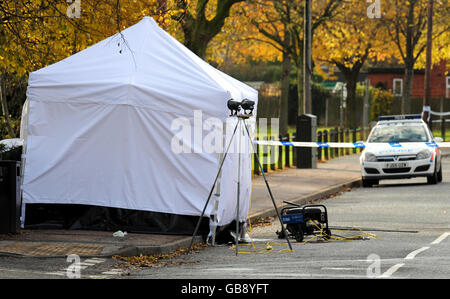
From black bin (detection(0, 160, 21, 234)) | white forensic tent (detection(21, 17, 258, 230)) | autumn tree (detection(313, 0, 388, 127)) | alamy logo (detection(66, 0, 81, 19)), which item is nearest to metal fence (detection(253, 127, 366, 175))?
autumn tree (detection(313, 0, 388, 127))

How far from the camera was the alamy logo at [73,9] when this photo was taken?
16.0 metres

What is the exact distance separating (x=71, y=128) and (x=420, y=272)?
6.28 meters

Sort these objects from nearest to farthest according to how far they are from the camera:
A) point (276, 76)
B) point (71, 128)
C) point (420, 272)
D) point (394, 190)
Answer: point (420, 272) → point (71, 128) → point (394, 190) → point (276, 76)

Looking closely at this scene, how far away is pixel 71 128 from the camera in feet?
46.9

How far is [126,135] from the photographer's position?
46.0 ft

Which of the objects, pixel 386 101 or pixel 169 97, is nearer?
pixel 169 97

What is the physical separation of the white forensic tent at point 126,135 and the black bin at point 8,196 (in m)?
0.85

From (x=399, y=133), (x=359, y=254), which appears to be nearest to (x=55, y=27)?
(x=359, y=254)

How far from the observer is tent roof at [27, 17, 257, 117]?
1388 centimetres

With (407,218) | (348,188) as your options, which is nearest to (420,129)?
(348,188)

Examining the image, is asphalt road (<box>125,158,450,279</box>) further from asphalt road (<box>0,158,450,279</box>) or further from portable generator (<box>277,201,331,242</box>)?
portable generator (<box>277,201,331,242</box>)

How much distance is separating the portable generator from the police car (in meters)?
9.38

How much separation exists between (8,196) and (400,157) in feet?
38.0
